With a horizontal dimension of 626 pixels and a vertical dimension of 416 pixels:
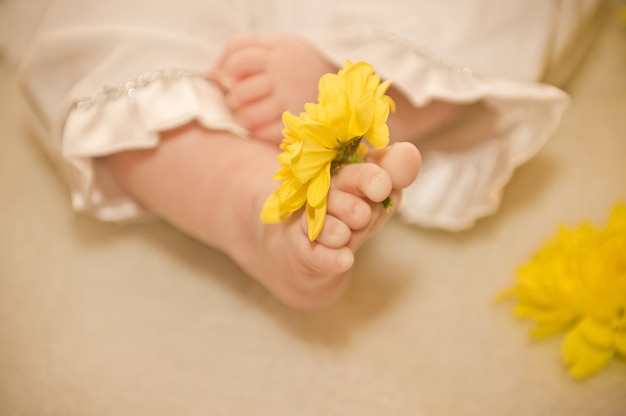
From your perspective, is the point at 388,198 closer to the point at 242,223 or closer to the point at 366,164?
the point at 366,164

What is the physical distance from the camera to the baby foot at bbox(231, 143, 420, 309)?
46 centimetres

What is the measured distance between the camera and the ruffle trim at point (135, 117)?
64cm

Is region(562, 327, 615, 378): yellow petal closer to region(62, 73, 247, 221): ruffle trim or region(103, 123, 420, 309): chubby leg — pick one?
region(103, 123, 420, 309): chubby leg

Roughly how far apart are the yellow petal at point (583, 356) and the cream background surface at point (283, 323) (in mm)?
14

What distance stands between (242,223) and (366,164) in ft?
0.61

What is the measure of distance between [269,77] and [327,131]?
25 cm

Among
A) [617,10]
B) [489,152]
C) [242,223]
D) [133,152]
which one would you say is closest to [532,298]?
[489,152]

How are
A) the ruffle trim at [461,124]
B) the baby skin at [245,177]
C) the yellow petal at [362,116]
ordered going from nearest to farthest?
the yellow petal at [362,116], the baby skin at [245,177], the ruffle trim at [461,124]

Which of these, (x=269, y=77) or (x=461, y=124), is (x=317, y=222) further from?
(x=461, y=124)

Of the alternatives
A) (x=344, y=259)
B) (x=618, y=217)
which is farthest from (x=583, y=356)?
(x=344, y=259)

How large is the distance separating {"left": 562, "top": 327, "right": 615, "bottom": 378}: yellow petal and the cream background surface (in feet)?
0.05

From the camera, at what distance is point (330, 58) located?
66cm

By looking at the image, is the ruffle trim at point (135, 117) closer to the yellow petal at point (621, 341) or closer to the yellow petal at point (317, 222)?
the yellow petal at point (317, 222)

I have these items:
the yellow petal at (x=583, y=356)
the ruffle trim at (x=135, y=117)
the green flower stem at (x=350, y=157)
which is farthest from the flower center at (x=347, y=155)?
the yellow petal at (x=583, y=356)
